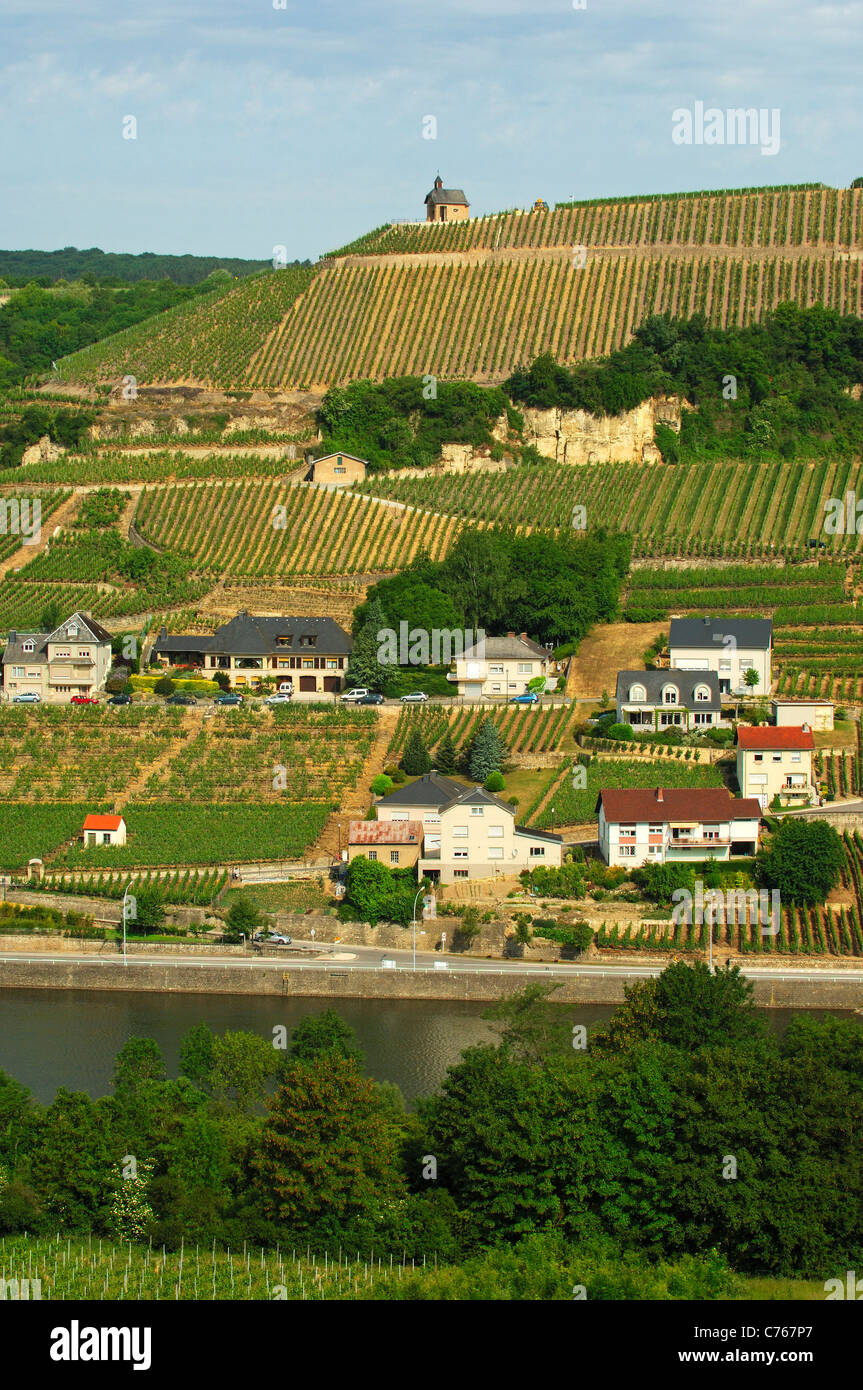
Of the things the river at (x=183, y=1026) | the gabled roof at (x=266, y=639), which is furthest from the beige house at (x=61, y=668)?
the river at (x=183, y=1026)

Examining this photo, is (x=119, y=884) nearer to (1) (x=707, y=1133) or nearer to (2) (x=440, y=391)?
(1) (x=707, y=1133)

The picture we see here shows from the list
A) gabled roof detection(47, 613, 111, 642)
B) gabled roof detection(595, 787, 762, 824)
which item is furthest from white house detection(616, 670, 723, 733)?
gabled roof detection(47, 613, 111, 642)

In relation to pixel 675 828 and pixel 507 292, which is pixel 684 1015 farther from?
pixel 507 292

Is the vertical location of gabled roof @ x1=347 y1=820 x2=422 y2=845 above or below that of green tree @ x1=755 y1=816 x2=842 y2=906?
above

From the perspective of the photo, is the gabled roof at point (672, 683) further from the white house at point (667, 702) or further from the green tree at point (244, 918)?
the green tree at point (244, 918)

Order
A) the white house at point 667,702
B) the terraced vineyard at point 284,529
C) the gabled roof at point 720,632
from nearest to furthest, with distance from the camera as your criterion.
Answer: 1. the white house at point 667,702
2. the gabled roof at point 720,632
3. the terraced vineyard at point 284,529

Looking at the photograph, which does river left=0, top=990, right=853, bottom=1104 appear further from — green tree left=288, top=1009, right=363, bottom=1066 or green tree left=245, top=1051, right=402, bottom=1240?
green tree left=245, top=1051, right=402, bottom=1240
